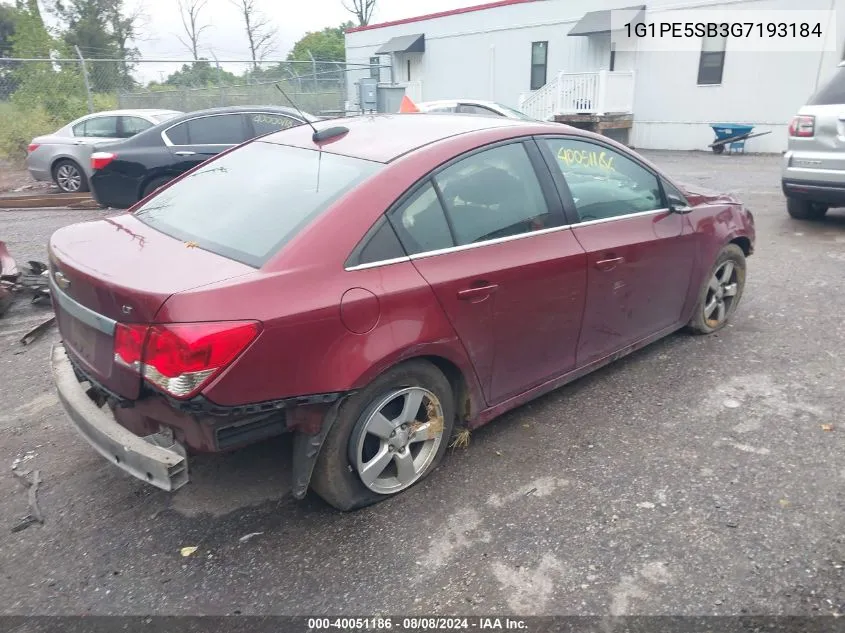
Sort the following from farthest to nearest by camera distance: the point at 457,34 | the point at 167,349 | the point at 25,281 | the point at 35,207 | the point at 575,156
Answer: the point at 457,34, the point at 35,207, the point at 25,281, the point at 575,156, the point at 167,349

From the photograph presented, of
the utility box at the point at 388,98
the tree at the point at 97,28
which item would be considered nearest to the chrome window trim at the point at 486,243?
the utility box at the point at 388,98

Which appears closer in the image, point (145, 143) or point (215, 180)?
point (215, 180)

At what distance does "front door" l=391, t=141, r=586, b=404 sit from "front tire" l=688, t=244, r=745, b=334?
1488 millimetres

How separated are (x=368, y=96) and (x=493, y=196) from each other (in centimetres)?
2143

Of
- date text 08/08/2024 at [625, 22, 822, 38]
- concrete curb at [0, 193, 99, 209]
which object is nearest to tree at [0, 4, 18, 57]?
concrete curb at [0, 193, 99, 209]

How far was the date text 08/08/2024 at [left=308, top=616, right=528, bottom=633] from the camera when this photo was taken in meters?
2.31

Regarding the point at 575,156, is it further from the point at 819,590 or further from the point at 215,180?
the point at 819,590

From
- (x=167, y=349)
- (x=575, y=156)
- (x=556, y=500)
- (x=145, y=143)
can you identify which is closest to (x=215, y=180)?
(x=167, y=349)

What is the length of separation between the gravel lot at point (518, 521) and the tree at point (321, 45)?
54122 millimetres

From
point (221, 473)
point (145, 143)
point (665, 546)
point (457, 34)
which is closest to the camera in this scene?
point (665, 546)

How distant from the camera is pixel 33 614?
2408mm

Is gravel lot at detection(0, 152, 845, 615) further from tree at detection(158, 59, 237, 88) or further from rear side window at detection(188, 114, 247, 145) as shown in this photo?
tree at detection(158, 59, 237, 88)

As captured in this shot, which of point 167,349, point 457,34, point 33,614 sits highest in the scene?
point 457,34

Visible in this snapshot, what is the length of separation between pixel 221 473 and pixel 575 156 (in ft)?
8.16
